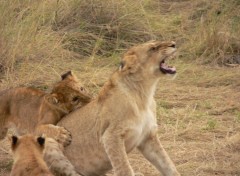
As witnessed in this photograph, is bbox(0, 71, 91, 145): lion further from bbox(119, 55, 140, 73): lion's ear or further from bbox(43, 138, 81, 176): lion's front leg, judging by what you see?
bbox(119, 55, 140, 73): lion's ear

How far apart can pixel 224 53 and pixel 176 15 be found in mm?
1914

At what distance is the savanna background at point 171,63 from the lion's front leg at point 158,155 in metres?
0.38

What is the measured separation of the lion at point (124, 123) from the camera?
561 cm

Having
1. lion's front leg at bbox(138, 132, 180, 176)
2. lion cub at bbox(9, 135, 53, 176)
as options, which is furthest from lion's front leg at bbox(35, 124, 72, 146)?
lion cub at bbox(9, 135, 53, 176)

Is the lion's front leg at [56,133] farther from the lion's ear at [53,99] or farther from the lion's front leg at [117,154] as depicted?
the lion's front leg at [117,154]

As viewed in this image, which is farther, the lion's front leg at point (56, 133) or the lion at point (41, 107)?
the lion at point (41, 107)

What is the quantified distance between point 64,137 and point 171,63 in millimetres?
3594

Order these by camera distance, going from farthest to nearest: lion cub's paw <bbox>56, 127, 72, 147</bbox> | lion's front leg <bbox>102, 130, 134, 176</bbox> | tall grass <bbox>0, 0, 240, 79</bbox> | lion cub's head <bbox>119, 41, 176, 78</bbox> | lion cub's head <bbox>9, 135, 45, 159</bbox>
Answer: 1. tall grass <bbox>0, 0, 240, 79</bbox>
2. lion cub's paw <bbox>56, 127, 72, 147</bbox>
3. lion cub's head <bbox>119, 41, 176, 78</bbox>
4. lion's front leg <bbox>102, 130, 134, 176</bbox>
5. lion cub's head <bbox>9, 135, 45, 159</bbox>

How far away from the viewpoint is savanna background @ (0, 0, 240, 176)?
6789 mm

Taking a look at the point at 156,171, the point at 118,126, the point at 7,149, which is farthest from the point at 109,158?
the point at 7,149

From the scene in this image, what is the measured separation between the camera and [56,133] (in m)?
5.93

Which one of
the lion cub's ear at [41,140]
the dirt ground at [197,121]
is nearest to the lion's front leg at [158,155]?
the dirt ground at [197,121]

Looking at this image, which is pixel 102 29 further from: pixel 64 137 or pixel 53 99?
pixel 64 137

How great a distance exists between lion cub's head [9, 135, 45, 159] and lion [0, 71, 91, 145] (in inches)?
29.7
